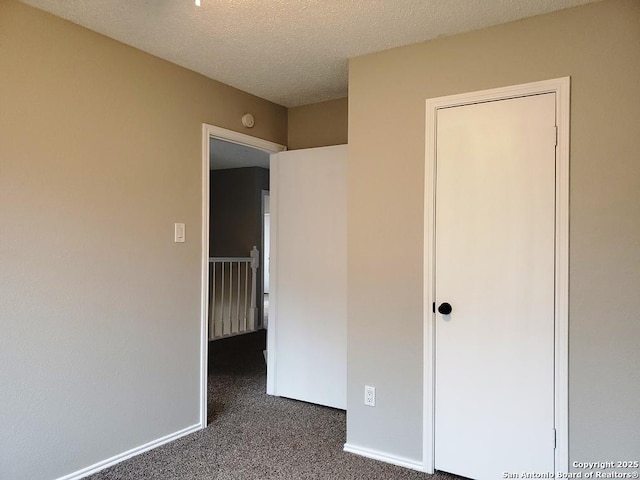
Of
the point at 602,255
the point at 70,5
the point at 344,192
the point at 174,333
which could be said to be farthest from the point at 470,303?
the point at 70,5

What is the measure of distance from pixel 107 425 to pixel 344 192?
2116 millimetres

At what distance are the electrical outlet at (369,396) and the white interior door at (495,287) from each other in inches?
14.8

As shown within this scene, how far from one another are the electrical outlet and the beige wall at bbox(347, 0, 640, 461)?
42 mm

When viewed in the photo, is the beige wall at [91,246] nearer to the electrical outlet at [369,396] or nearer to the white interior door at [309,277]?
the white interior door at [309,277]

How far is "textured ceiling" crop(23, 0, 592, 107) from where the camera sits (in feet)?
7.11

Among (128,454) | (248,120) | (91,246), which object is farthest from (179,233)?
(128,454)

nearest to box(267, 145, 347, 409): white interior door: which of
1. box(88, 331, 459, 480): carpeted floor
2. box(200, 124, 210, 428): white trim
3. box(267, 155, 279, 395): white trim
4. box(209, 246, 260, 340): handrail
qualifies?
box(267, 155, 279, 395): white trim

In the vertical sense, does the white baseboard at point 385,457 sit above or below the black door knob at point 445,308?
below

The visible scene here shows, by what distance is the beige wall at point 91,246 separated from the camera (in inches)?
85.0

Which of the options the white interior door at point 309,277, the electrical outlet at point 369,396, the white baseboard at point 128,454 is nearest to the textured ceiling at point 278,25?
the white interior door at point 309,277

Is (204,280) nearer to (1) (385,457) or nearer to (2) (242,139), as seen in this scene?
(2) (242,139)

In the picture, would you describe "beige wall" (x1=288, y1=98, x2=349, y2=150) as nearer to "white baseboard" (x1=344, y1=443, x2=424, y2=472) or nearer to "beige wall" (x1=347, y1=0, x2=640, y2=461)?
"beige wall" (x1=347, y1=0, x2=640, y2=461)

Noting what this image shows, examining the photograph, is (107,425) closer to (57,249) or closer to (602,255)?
(57,249)

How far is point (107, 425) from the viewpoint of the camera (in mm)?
2521
